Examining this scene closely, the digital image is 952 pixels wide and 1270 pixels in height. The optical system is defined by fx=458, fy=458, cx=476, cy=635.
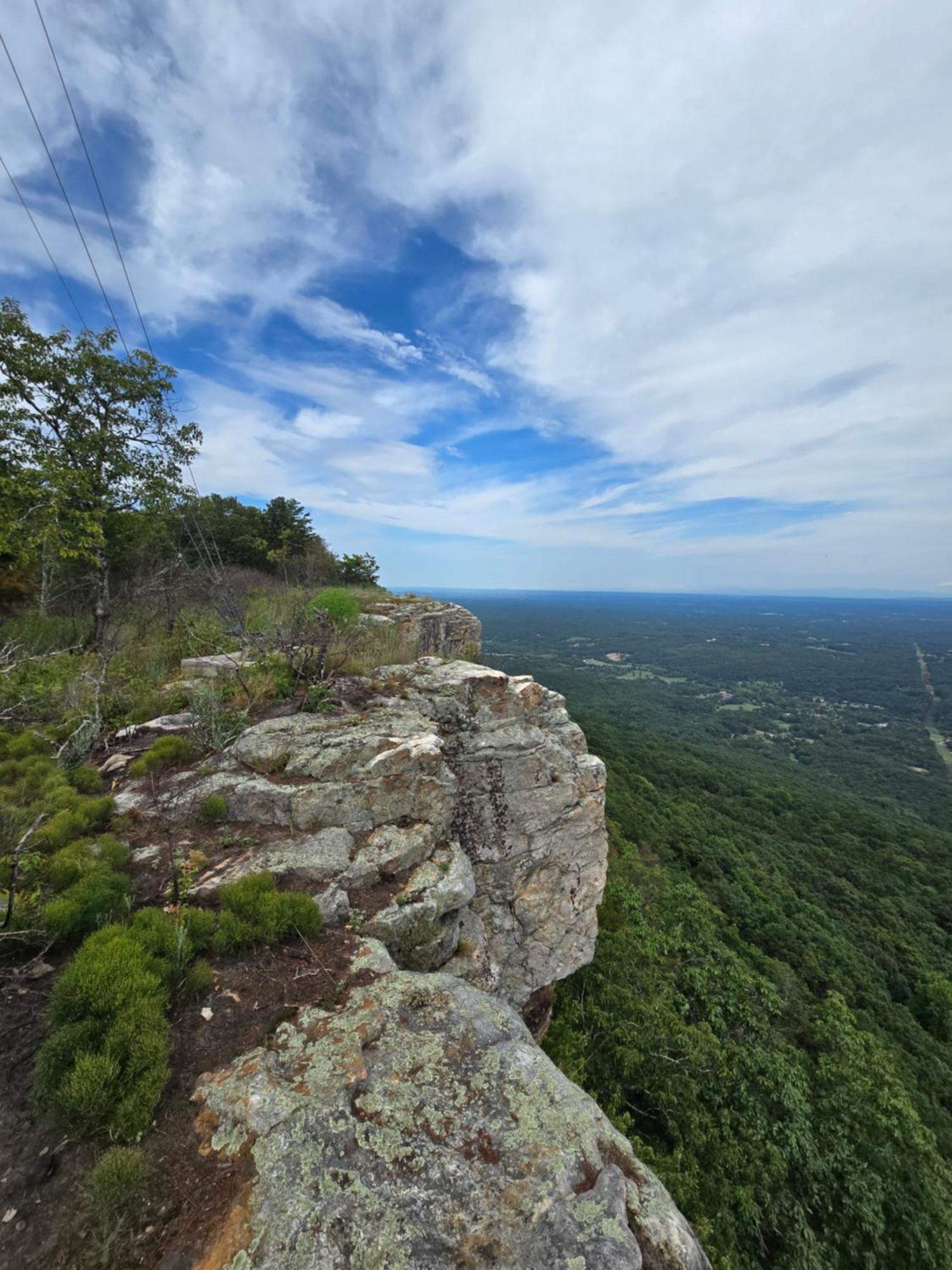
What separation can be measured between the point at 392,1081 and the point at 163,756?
5015 millimetres

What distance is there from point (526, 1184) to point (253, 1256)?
51.2 inches

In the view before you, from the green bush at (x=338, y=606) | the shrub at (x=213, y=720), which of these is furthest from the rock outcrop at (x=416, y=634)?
the shrub at (x=213, y=720)

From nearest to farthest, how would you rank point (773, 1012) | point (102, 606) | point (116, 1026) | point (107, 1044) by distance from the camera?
point (107, 1044) < point (116, 1026) < point (102, 606) < point (773, 1012)

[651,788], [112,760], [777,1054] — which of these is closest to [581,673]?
[651,788]

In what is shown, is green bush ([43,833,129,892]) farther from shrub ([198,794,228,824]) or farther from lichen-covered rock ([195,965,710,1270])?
lichen-covered rock ([195,965,710,1270])

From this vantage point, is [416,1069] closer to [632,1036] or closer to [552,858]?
[552,858]

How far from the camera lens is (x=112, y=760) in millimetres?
6109

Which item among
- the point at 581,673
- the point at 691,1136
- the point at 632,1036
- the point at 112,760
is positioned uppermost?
the point at 112,760

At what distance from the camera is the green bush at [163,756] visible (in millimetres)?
5871

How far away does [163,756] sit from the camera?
608 centimetres

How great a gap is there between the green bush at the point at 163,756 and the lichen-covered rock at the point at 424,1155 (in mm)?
4153

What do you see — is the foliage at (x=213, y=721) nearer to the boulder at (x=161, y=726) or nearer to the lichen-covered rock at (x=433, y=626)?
the boulder at (x=161, y=726)

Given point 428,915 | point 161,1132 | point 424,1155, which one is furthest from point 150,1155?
point 428,915

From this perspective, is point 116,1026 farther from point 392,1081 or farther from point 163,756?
point 163,756
